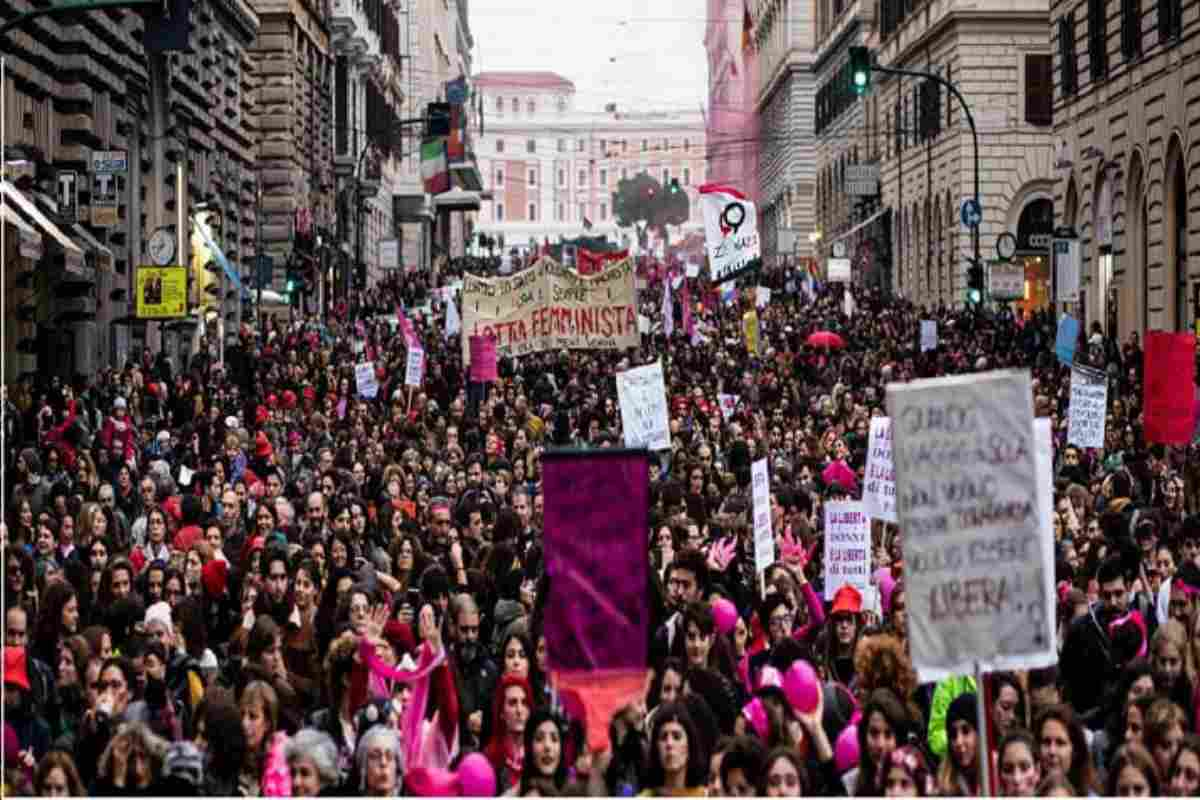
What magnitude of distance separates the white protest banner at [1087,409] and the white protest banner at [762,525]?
6.59 meters

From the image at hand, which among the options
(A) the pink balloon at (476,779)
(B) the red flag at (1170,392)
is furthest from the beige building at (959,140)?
(A) the pink balloon at (476,779)

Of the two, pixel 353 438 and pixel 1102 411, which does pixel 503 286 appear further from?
pixel 1102 411

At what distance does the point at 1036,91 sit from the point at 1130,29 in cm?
1912

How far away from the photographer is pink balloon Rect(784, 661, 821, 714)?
1075 centimetres

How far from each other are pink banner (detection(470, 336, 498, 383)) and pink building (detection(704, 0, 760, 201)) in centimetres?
9558

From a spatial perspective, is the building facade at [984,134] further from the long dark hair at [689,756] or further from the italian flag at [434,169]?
the long dark hair at [689,756]

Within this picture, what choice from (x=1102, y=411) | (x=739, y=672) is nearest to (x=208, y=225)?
(x=1102, y=411)

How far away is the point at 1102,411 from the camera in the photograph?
22453 mm

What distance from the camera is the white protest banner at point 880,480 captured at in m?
16.8

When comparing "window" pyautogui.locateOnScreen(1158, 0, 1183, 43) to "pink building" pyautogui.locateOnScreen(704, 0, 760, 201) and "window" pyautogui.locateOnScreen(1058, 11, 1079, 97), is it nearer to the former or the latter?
"window" pyautogui.locateOnScreen(1058, 11, 1079, 97)

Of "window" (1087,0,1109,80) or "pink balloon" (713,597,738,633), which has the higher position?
"window" (1087,0,1109,80)

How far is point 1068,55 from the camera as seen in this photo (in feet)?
164

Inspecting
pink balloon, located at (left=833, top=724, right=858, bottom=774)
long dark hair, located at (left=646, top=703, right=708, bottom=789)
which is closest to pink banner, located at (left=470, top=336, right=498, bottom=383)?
pink balloon, located at (left=833, top=724, right=858, bottom=774)

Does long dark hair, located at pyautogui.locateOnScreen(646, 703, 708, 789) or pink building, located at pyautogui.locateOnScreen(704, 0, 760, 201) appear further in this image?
pink building, located at pyautogui.locateOnScreen(704, 0, 760, 201)
